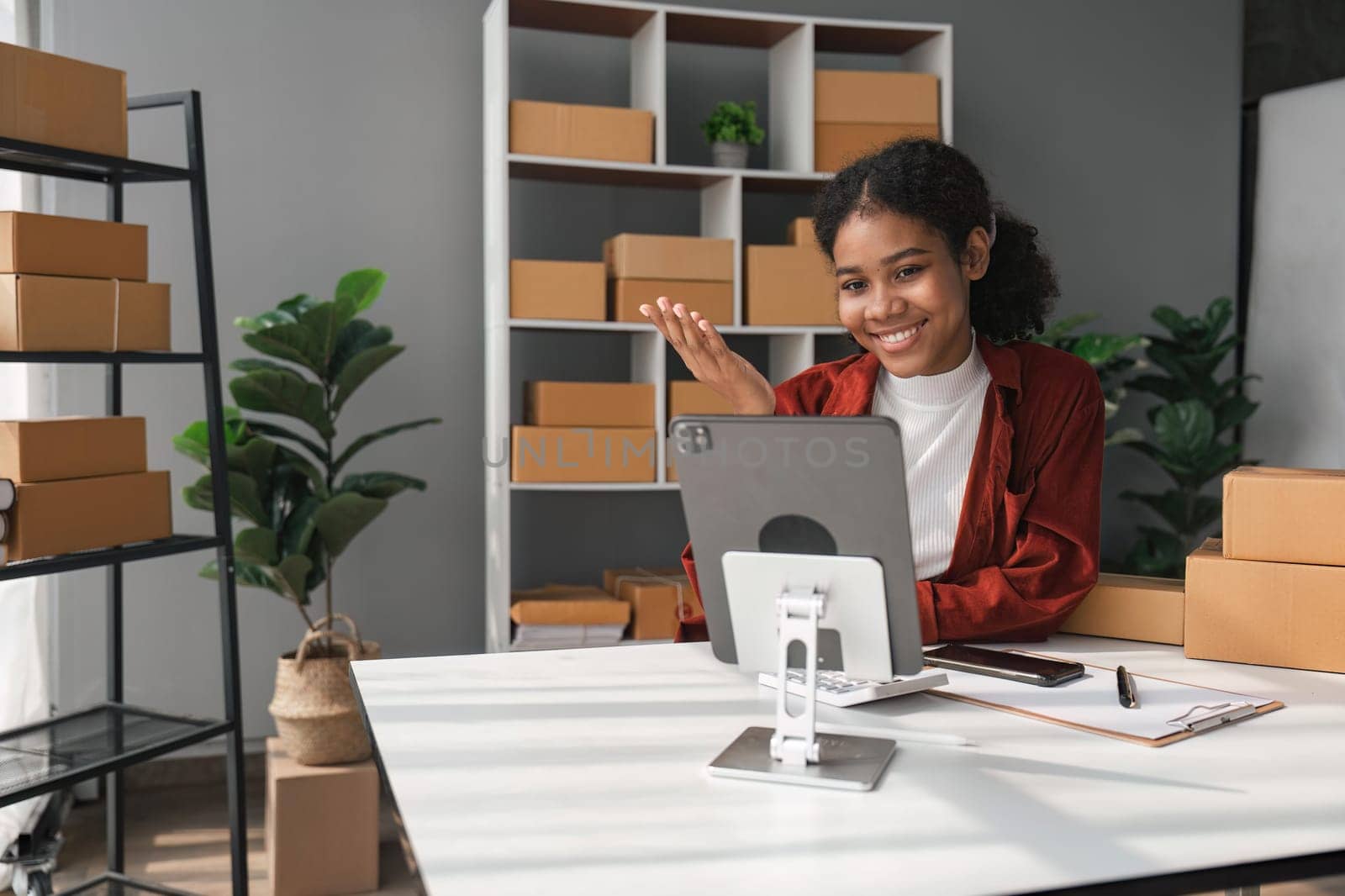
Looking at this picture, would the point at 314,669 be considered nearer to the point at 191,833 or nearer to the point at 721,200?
the point at 191,833

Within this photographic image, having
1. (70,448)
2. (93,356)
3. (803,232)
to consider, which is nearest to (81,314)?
(93,356)

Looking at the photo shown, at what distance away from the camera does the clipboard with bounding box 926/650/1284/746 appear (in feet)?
4.10

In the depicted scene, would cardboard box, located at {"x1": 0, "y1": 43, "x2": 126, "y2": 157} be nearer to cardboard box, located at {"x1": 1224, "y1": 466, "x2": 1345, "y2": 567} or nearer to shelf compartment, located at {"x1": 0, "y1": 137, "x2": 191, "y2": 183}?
shelf compartment, located at {"x1": 0, "y1": 137, "x2": 191, "y2": 183}

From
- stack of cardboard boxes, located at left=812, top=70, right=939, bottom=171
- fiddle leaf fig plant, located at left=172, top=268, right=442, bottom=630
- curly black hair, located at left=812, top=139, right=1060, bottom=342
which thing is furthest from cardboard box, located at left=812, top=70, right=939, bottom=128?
curly black hair, located at left=812, top=139, right=1060, bottom=342

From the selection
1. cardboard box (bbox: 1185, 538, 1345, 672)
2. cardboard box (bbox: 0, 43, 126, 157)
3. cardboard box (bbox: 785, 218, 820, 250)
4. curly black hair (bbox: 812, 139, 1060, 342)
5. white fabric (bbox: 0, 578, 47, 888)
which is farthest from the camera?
cardboard box (bbox: 785, 218, 820, 250)

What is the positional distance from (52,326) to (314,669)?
102cm

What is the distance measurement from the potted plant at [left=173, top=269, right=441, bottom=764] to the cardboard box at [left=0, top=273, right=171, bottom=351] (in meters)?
0.36

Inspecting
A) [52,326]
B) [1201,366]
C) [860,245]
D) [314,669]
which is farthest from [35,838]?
[1201,366]

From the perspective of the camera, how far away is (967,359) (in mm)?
1846

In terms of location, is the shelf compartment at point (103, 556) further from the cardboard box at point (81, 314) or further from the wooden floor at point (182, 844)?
the wooden floor at point (182, 844)

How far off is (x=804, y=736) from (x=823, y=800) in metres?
0.09

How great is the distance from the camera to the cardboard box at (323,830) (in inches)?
107

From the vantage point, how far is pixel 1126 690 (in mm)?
1358

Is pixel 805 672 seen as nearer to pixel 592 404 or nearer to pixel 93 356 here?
pixel 93 356
